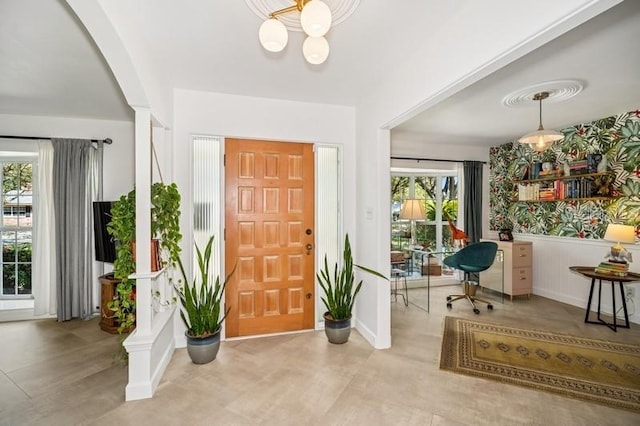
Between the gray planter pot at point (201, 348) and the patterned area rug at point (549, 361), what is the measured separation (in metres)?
1.97

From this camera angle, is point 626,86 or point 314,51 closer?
point 314,51

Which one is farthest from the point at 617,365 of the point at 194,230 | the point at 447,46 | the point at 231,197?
the point at 194,230

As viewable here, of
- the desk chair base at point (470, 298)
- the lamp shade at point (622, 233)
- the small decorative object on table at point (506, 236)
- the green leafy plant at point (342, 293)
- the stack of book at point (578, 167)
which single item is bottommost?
the desk chair base at point (470, 298)

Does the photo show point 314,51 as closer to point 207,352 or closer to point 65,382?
point 207,352

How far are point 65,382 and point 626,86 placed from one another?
5.52 m

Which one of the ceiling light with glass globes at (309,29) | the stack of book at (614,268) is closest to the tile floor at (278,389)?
the stack of book at (614,268)

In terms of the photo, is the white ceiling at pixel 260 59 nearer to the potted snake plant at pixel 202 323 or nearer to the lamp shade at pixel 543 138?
the lamp shade at pixel 543 138

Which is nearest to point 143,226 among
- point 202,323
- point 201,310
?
point 201,310

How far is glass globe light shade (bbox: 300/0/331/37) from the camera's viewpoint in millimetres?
A: 1330

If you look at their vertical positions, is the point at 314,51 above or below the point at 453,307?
above

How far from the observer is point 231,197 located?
3.16m

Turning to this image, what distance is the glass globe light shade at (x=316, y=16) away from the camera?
133 centimetres

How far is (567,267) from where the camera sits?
4.42 metres

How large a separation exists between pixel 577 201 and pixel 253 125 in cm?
449
